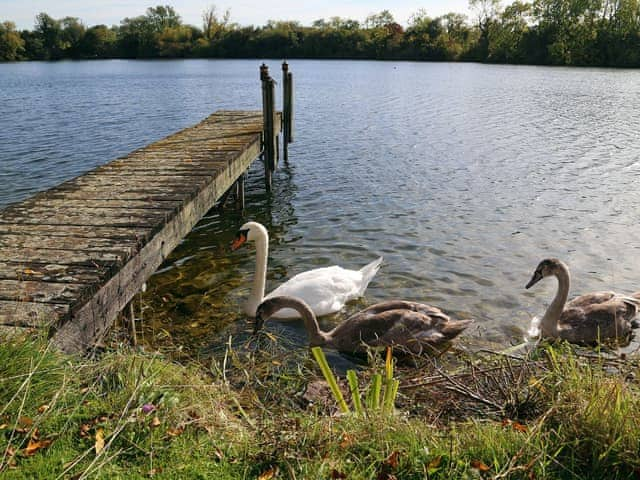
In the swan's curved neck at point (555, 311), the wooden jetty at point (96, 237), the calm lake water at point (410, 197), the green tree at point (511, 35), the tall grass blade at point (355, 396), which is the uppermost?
the green tree at point (511, 35)

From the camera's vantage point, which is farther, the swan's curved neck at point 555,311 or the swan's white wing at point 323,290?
the swan's white wing at point 323,290

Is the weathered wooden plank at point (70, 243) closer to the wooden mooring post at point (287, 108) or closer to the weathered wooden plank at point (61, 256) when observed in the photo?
the weathered wooden plank at point (61, 256)

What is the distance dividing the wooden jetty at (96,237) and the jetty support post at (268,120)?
112 inches

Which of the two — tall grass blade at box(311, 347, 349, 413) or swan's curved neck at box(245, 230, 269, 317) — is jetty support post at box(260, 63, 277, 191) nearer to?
swan's curved neck at box(245, 230, 269, 317)

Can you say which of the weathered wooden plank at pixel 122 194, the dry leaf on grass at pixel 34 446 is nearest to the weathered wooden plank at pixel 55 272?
the dry leaf on grass at pixel 34 446

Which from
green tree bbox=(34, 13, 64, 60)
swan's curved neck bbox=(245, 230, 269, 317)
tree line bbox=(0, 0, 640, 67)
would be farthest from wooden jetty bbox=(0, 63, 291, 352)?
green tree bbox=(34, 13, 64, 60)

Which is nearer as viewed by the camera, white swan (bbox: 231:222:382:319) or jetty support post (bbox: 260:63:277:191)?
white swan (bbox: 231:222:382:319)

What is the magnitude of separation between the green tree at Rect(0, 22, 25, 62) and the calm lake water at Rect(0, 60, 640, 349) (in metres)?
61.3

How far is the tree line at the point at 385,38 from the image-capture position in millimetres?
61562

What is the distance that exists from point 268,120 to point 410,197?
3.36 metres

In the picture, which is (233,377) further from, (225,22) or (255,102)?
(225,22)

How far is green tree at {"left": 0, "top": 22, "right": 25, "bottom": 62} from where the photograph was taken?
77.0m

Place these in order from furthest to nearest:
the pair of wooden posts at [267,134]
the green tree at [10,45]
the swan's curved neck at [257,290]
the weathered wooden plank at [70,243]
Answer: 1. the green tree at [10,45]
2. the pair of wooden posts at [267,134]
3. the swan's curved neck at [257,290]
4. the weathered wooden plank at [70,243]

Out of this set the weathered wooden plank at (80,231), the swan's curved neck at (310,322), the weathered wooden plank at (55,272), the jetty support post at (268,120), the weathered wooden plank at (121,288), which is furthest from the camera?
the jetty support post at (268,120)
